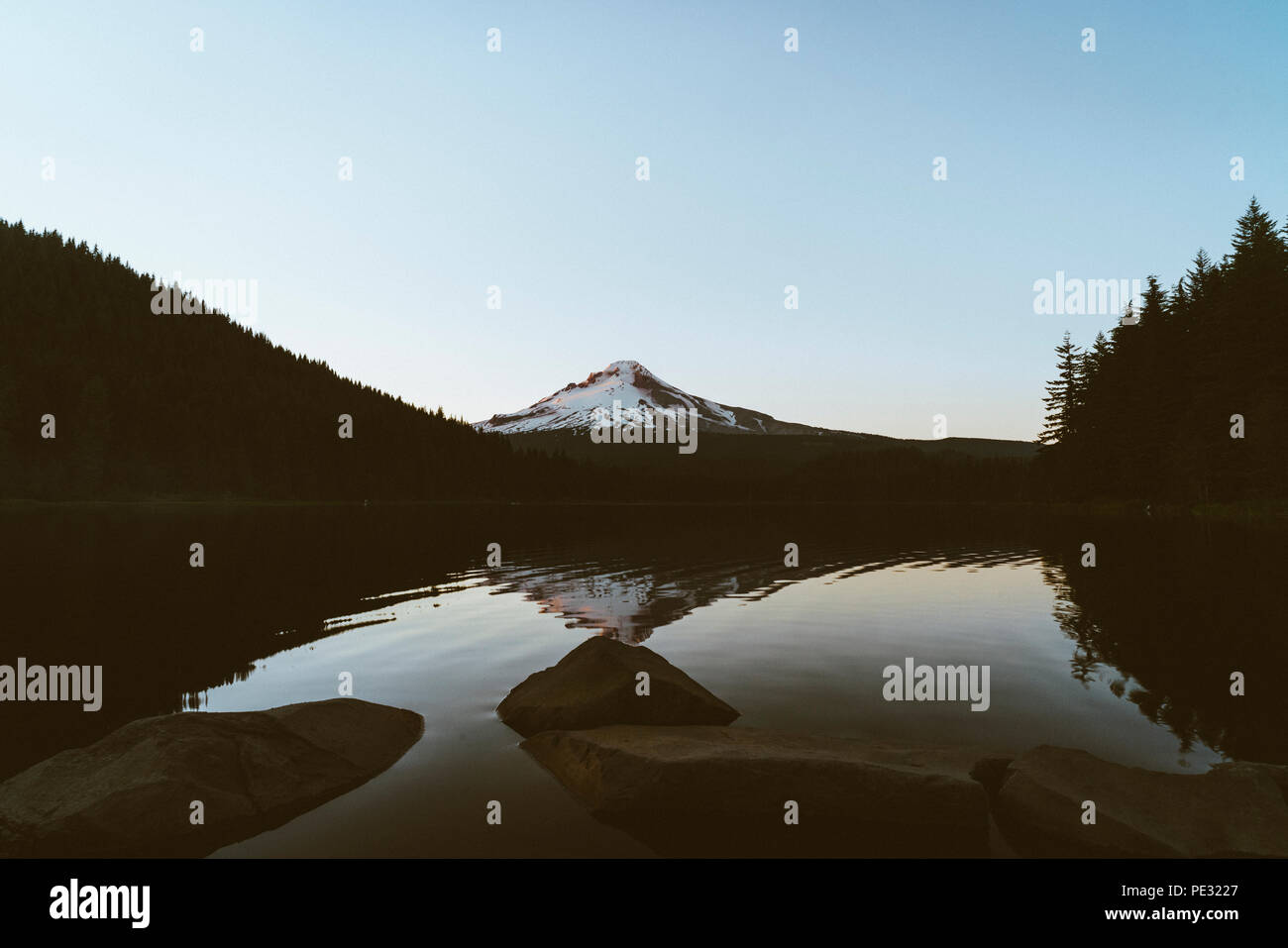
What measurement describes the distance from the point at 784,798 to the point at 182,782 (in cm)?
724

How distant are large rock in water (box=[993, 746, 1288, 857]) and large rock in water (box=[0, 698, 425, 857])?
8.60 meters

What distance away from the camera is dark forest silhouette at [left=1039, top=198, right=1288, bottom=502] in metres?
65.5

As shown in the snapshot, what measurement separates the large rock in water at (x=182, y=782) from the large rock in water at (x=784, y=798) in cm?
348

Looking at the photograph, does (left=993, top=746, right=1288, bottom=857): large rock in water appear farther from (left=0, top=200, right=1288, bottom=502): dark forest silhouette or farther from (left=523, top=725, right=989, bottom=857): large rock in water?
(left=0, top=200, right=1288, bottom=502): dark forest silhouette

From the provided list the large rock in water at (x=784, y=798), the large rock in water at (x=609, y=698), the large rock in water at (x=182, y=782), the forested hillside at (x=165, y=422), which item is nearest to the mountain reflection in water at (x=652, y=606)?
the large rock in water at (x=182, y=782)

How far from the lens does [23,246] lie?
651 feet

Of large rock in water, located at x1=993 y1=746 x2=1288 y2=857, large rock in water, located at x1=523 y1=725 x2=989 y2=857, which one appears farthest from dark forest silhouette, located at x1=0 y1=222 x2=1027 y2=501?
large rock in water, located at x1=993 y1=746 x2=1288 y2=857

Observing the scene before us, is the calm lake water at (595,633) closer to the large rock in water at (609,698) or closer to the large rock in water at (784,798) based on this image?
the large rock in water at (784,798)

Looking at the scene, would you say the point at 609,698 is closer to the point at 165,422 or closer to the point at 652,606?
the point at 652,606

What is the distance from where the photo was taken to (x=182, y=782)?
859 centimetres

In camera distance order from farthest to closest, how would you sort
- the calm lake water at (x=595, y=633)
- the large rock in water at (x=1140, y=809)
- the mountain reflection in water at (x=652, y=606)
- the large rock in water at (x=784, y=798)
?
the mountain reflection in water at (x=652, y=606) < the calm lake water at (x=595, y=633) < the large rock in water at (x=784, y=798) < the large rock in water at (x=1140, y=809)

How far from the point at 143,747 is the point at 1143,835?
11862 mm

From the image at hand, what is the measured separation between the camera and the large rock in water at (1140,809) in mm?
7829
